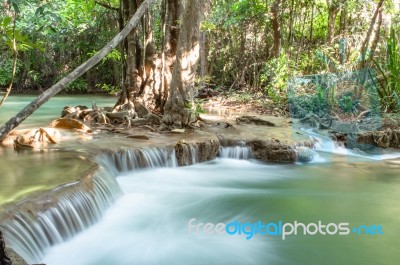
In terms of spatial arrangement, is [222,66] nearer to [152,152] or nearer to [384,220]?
[152,152]

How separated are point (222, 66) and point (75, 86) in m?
9.11

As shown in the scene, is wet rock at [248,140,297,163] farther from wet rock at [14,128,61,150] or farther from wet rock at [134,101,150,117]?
wet rock at [14,128,61,150]

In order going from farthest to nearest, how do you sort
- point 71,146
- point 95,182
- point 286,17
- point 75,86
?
point 75,86 < point 286,17 < point 71,146 < point 95,182

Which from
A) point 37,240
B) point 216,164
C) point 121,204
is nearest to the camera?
point 37,240

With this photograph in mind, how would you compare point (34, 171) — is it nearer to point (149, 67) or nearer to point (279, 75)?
point (149, 67)

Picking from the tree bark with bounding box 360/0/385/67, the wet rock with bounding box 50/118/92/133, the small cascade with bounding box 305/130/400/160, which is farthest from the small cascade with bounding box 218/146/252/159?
the tree bark with bounding box 360/0/385/67

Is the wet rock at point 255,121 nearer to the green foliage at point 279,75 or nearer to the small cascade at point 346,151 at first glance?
the small cascade at point 346,151

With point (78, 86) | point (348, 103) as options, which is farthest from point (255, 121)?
point (78, 86)

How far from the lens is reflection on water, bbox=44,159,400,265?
4008 mm

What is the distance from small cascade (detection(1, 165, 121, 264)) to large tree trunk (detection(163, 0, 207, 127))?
3.70 m

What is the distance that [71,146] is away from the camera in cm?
634

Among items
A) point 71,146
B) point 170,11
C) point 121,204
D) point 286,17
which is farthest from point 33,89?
point 121,204

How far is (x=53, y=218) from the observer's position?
3777 millimetres

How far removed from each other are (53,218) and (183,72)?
203 inches
